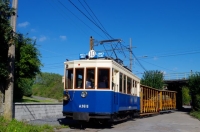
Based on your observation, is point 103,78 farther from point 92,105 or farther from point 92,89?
point 92,105

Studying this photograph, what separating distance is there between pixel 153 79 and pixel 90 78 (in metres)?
25.4

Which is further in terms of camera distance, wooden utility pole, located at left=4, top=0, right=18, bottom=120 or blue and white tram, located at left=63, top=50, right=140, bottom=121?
blue and white tram, located at left=63, top=50, right=140, bottom=121

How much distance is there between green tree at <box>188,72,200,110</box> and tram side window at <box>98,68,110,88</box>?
19.3m

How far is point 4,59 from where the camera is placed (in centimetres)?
1180

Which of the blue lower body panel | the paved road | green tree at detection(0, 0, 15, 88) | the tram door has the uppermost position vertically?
green tree at detection(0, 0, 15, 88)

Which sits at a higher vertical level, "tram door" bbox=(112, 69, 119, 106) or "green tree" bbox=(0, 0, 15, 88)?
"green tree" bbox=(0, 0, 15, 88)

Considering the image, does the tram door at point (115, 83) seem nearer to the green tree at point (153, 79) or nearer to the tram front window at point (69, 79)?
the tram front window at point (69, 79)

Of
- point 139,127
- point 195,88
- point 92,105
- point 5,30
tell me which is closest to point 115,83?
point 92,105

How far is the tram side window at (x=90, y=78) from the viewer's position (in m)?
11.9

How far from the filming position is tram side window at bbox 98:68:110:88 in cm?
1174

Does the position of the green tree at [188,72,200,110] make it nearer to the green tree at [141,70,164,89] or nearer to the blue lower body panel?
the green tree at [141,70,164,89]

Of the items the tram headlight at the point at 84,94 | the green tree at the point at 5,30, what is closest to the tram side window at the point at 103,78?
the tram headlight at the point at 84,94

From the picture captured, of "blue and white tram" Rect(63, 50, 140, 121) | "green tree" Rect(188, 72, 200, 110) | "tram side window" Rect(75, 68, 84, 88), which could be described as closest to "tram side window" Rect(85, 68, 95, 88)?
"blue and white tram" Rect(63, 50, 140, 121)

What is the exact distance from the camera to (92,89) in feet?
38.4
